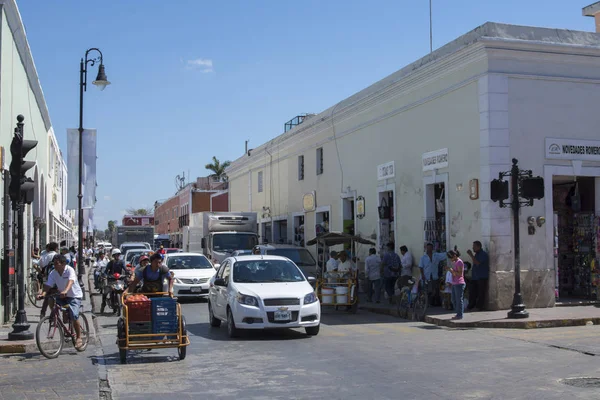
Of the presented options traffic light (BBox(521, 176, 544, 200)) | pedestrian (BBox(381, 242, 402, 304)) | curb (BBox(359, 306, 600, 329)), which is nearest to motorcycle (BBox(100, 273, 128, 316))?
pedestrian (BBox(381, 242, 402, 304))

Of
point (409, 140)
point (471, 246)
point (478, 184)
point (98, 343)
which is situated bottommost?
point (98, 343)

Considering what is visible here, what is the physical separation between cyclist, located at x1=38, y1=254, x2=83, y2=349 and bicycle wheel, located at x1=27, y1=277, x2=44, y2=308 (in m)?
9.27

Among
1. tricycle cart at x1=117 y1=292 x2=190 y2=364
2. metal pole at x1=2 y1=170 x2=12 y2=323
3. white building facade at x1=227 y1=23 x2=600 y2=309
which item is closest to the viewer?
tricycle cart at x1=117 y1=292 x2=190 y2=364

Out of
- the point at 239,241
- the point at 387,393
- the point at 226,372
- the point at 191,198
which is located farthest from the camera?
the point at 191,198

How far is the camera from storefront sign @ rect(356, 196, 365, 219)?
83.6ft

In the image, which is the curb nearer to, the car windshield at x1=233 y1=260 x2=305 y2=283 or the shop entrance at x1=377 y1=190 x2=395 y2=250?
the car windshield at x1=233 y1=260 x2=305 y2=283

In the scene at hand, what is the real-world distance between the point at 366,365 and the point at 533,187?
7.34 m

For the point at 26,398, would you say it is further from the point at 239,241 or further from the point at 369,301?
the point at 239,241

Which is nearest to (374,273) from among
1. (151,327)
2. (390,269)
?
(390,269)

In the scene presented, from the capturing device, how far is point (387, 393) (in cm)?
868

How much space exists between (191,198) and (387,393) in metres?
57.8

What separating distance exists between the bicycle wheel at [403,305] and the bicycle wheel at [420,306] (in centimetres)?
38

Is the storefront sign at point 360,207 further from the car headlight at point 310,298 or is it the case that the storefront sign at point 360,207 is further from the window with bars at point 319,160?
the car headlight at point 310,298

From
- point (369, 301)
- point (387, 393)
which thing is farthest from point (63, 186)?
point (387, 393)
